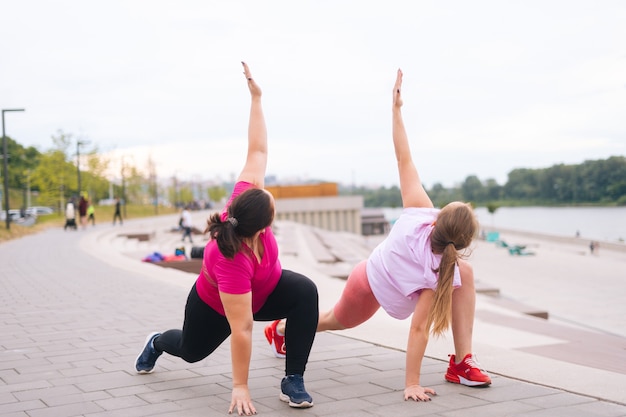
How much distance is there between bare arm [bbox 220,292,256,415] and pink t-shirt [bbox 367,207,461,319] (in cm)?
90

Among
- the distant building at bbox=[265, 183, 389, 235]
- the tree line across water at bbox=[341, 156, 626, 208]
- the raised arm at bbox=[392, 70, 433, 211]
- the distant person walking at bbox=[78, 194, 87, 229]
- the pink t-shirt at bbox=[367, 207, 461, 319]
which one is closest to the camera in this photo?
the pink t-shirt at bbox=[367, 207, 461, 319]

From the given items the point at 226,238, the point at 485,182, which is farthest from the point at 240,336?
the point at 485,182

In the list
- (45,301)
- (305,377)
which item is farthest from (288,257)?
(305,377)

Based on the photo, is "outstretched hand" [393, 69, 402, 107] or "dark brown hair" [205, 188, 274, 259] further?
"outstretched hand" [393, 69, 402, 107]

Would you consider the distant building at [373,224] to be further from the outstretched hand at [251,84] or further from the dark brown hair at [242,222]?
the dark brown hair at [242,222]

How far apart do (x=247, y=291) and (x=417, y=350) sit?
101 centimetres

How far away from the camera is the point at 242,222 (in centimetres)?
327

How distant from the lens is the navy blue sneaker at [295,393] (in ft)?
11.1

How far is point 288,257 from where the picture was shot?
16344 mm

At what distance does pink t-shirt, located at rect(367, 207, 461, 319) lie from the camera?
372cm

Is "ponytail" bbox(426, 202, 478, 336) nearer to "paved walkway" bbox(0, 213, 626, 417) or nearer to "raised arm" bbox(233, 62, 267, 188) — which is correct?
"paved walkway" bbox(0, 213, 626, 417)

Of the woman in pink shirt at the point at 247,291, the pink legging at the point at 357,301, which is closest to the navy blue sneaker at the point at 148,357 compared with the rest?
the woman in pink shirt at the point at 247,291

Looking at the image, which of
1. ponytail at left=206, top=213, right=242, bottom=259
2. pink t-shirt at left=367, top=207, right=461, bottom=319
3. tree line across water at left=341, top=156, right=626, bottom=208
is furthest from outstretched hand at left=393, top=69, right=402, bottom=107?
tree line across water at left=341, top=156, right=626, bottom=208

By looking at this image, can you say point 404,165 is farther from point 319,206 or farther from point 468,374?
point 319,206
